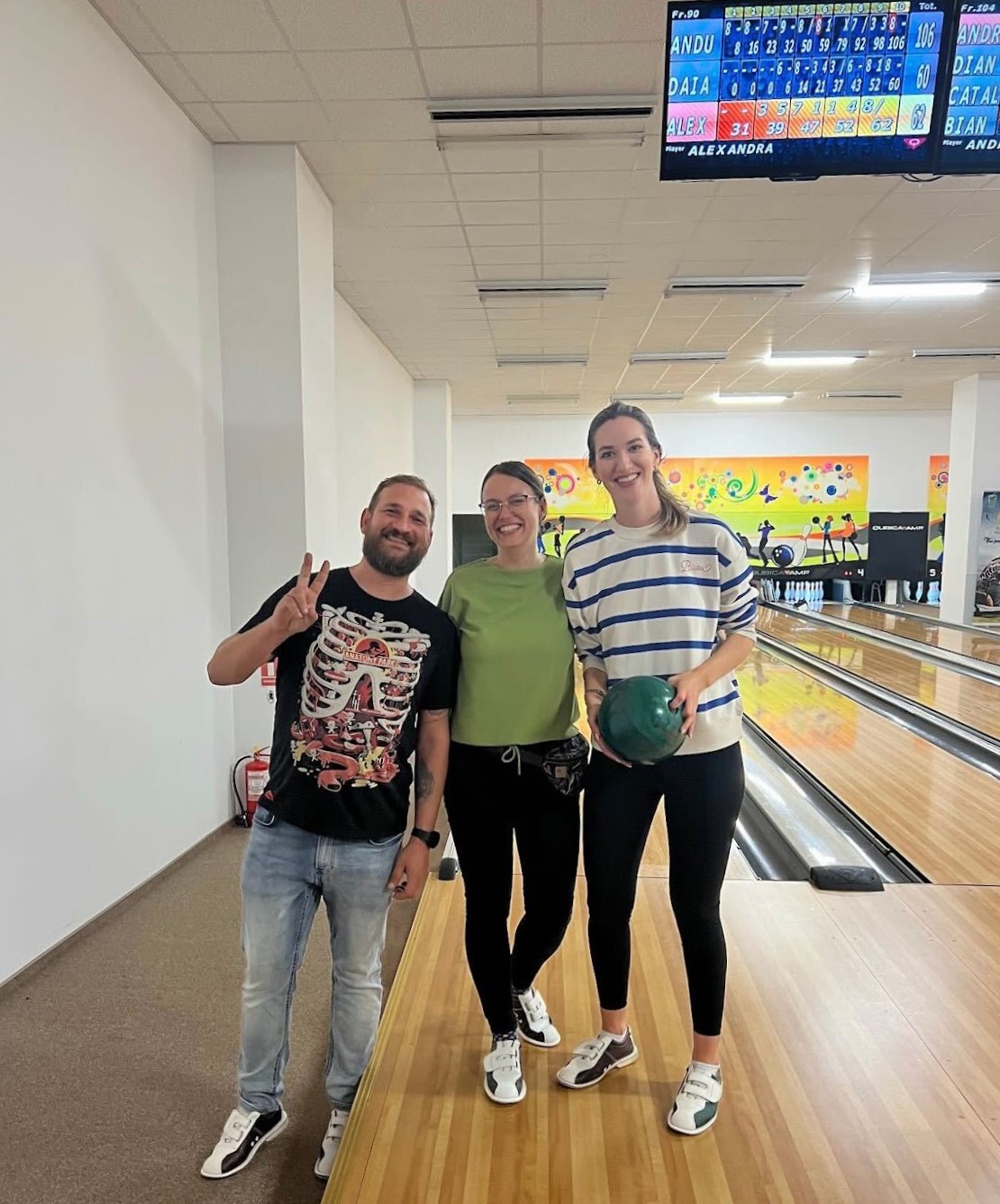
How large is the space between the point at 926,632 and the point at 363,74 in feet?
29.2

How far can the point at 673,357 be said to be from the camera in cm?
806

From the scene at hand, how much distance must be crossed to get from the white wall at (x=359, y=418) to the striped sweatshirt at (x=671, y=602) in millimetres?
3484

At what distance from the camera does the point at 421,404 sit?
960cm

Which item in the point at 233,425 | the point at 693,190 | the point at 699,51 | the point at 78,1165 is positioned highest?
the point at 693,190

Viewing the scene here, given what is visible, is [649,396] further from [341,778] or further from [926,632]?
[341,778]

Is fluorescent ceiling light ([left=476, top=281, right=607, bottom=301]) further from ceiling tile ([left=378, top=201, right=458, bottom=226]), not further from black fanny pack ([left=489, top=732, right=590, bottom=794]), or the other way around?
black fanny pack ([left=489, top=732, right=590, bottom=794])

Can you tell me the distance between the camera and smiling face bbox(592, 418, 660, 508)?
62.6 inches

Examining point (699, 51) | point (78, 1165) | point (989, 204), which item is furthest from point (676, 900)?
point (989, 204)

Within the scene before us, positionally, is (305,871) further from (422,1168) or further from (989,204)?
(989,204)

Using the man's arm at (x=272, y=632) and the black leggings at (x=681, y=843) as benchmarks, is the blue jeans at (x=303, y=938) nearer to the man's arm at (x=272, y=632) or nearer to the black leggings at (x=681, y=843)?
the man's arm at (x=272, y=632)

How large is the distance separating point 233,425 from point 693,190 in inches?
107

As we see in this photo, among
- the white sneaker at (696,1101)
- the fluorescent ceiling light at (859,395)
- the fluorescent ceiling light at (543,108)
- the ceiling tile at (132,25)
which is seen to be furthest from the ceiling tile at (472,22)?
the fluorescent ceiling light at (859,395)

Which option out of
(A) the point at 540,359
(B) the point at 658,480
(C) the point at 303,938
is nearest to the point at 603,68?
(B) the point at 658,480

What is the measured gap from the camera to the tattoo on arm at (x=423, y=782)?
1.64 meters
